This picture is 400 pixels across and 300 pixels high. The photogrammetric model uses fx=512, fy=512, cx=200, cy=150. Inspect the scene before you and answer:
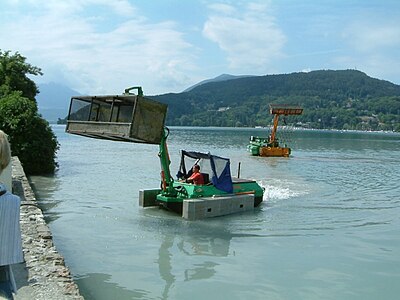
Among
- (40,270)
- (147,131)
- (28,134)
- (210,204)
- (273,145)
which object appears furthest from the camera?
(273,145)

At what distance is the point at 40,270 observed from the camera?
8.02 meters

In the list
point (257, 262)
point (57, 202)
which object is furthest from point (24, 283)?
point (57, 202)

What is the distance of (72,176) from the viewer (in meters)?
29.4

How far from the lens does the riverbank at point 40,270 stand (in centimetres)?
709

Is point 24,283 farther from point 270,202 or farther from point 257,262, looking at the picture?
point 270,202

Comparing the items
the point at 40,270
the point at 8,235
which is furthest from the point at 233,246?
the point at 8,235

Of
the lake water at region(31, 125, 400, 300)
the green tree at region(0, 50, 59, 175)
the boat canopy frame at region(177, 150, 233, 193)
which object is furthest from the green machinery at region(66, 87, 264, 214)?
the green tree at region(0, 50, 59, 175)

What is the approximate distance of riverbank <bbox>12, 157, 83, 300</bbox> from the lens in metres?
7.09

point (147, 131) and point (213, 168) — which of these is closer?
point (147, 131)

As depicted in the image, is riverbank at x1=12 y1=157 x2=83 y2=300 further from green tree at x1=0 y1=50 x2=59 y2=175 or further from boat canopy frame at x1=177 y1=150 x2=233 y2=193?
green tree at x1=0 y1=50 x2=59 y2=175

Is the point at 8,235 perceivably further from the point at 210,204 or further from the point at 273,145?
the point at 273,145

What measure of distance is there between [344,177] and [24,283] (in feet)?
94.5

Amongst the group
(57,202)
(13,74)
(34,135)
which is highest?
(13,74)

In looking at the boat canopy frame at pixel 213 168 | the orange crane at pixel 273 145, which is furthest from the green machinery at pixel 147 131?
the orange crane at pixel 273 145
